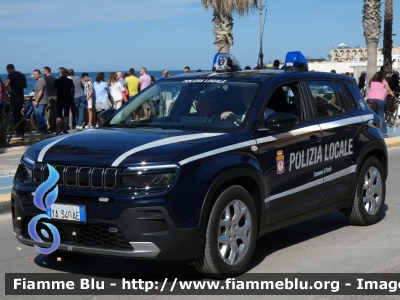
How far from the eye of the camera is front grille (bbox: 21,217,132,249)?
566cm

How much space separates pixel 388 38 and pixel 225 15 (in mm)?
9152

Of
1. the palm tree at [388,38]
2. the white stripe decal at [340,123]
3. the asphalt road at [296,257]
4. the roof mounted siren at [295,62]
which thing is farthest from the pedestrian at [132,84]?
the white stripe decal at [340,123]

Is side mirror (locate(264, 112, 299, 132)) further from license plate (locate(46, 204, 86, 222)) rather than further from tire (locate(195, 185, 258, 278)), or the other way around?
license plate (locate(46, 204, 86, 222))

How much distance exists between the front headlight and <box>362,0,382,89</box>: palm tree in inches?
852

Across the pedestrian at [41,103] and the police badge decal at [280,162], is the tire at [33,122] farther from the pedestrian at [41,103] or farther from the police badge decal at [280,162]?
the police badge decal at [280,162]

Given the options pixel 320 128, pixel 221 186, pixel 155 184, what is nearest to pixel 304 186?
pixel 320 128

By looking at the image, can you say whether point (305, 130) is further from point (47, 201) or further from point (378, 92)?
point (378, 92)

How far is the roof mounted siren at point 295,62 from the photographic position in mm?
7989

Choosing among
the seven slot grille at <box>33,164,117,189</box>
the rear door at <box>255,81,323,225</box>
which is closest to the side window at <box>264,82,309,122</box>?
the rear door at <box>255,81,323,225</box>

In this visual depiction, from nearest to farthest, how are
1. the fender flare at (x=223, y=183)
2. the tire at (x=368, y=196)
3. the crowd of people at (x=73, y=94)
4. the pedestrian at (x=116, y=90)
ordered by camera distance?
1. the fender flare at (x=223, y=183)
2. the tire at (x=368, y=196)
3. the crowd of people at (x=73, y=94)
4. the pedestrian at (x=116, y=90)

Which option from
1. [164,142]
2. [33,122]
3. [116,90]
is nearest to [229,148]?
[164,142]

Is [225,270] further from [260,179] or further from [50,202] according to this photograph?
[50,202]

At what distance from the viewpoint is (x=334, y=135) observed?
763 cm

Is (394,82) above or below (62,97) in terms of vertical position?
below
